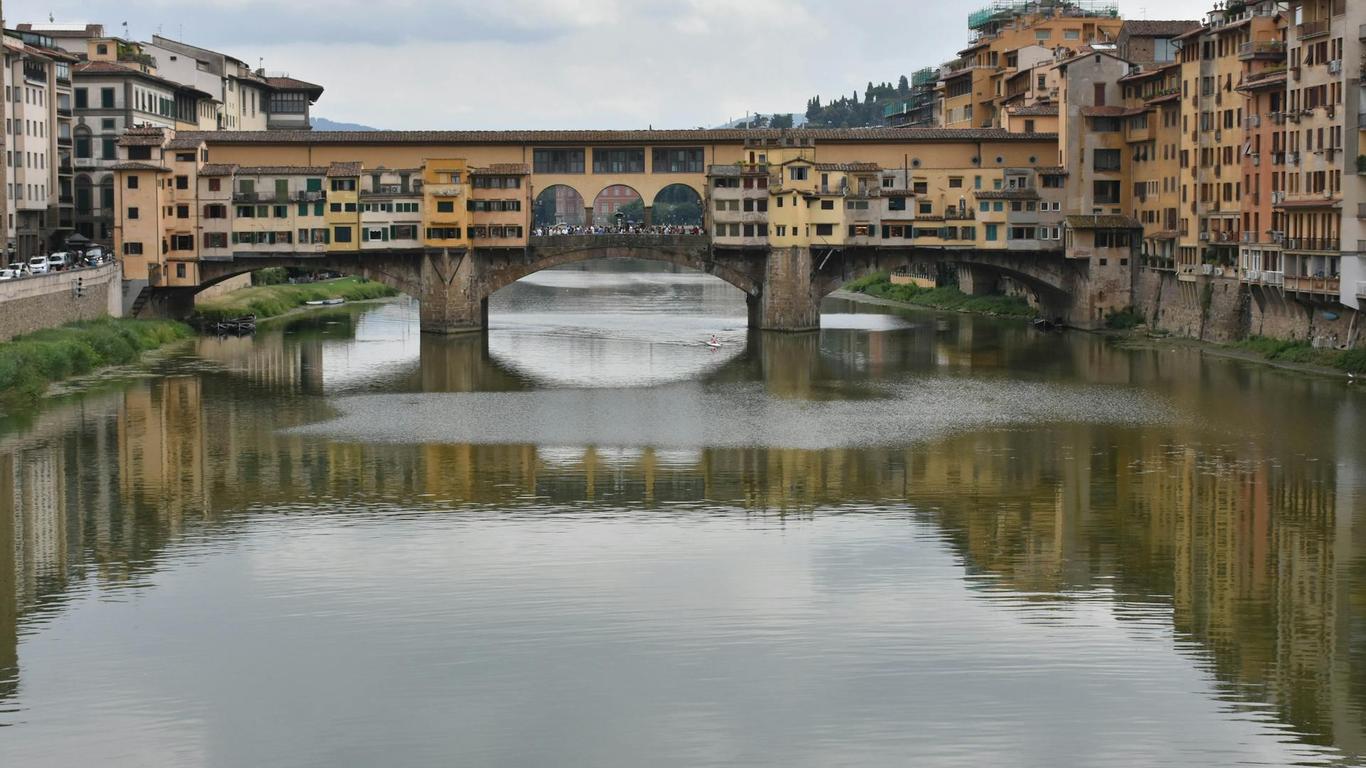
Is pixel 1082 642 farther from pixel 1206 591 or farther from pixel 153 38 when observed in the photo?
pixel 153 38

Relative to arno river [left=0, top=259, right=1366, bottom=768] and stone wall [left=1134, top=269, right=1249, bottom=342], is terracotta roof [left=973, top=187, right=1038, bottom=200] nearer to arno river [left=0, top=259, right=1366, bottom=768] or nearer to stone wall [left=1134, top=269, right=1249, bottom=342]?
stone wall [left=1134, top=269, right=1249, bottom=342]

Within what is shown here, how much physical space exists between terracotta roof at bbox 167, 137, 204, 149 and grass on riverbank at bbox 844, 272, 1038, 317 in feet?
95.8

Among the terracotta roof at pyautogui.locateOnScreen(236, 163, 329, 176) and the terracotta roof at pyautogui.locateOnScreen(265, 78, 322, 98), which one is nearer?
the terracotta roof at pyautogui.locateOnScreen(236, 163, 329, 176)

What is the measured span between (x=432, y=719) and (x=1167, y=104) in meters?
47.8

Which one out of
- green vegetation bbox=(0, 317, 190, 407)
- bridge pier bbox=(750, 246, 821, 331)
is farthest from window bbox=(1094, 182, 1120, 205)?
green vegetation bbox=(0, 317, 190, 407)

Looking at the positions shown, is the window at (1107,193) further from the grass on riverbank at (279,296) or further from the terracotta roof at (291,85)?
the terracotta roof at (291,85)

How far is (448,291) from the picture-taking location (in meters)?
66.9

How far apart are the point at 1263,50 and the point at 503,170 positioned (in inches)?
958

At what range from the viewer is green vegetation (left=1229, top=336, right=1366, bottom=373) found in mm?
50031

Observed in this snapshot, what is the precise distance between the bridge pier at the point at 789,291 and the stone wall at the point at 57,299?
2076 centimetres

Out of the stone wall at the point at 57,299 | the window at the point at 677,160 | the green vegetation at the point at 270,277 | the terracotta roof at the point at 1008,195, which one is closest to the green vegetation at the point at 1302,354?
the terracotta roof at the point at 1008,195

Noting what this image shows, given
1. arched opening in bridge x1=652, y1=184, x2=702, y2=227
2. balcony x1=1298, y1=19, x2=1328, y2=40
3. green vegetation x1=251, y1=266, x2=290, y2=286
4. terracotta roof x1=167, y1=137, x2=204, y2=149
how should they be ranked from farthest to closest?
arched opening in bridge x1=652, y1=184, x2=702, y2=227
green vegetation x1=251, y1=266, x2=290, y2=286
terracotta roof x1=167, y1=137, x2=204, y2=149
balcony x1=1298, y1=19, x2=1328, y2=40

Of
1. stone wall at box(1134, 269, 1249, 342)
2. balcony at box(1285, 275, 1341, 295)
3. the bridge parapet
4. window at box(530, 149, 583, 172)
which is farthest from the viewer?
window at box(530, 149, 583, 172)

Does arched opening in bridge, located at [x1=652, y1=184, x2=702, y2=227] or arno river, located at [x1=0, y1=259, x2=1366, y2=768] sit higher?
arched opening in bridge, located at [x1=652, y1=184, x2=702, y2=227]
